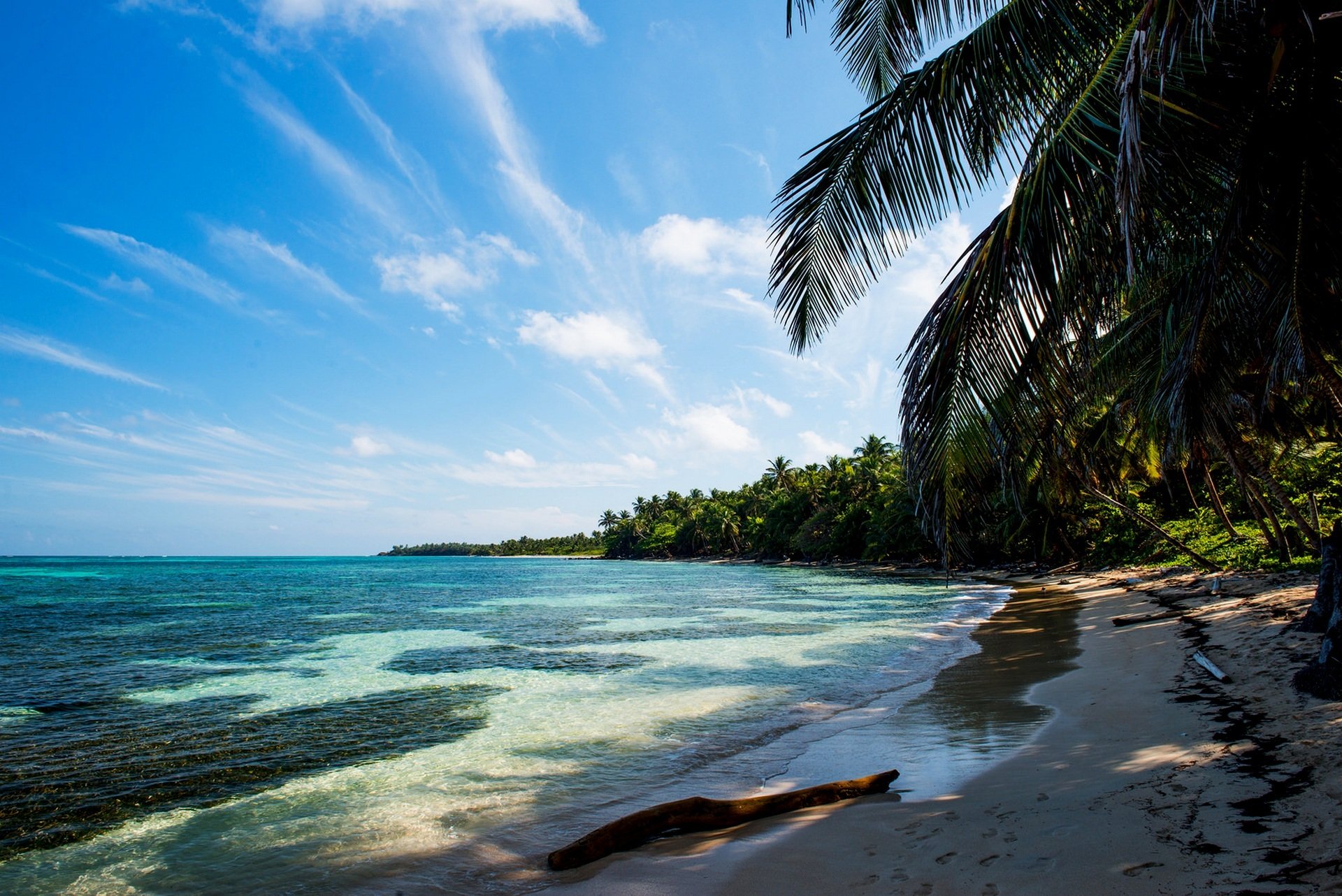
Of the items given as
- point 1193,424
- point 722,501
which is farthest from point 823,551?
point 1193,424

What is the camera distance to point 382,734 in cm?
755

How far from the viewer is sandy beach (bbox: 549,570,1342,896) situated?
2822 millimetres

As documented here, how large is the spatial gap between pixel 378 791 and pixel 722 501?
86.4 meters

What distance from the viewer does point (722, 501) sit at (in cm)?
9131

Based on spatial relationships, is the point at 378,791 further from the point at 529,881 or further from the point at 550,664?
the point at 550,664

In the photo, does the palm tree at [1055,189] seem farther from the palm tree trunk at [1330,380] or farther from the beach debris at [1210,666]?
the beach debris at [1210,666]

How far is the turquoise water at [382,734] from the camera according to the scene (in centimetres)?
445

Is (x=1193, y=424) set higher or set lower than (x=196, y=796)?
higher

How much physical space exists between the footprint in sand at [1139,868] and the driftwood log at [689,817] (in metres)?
1.87

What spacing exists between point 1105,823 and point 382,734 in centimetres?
721

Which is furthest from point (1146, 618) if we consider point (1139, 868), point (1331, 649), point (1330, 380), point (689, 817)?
point (689, 817)

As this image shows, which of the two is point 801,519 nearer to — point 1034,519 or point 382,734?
point 1034,519

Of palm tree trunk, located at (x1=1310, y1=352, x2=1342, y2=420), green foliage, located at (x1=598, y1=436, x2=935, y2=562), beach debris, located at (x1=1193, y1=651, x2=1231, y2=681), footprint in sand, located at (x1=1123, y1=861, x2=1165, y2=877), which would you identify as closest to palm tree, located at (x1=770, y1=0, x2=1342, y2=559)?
palm tree trunk, located at (x1=1310, y1=352, x2=1342, y2=420)

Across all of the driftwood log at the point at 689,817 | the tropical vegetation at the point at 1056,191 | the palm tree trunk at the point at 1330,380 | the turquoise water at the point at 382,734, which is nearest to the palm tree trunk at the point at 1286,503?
the palm tree trunk at the point at 1330,380
